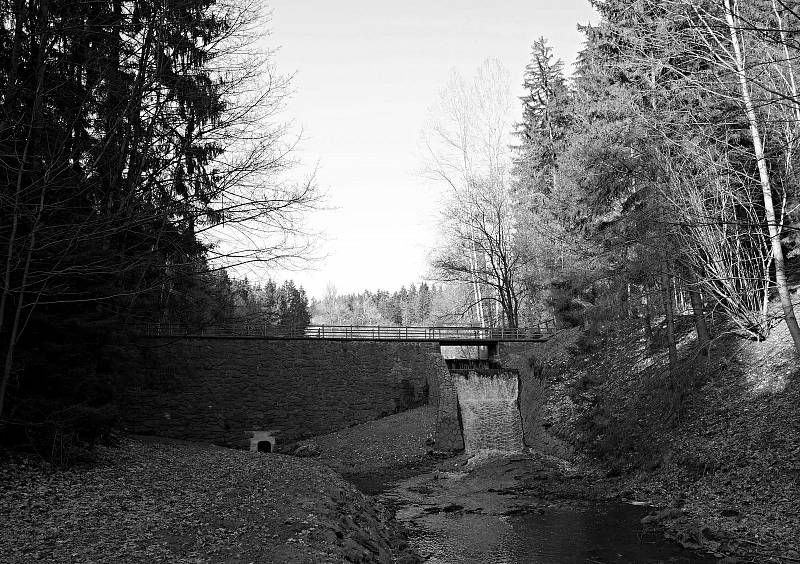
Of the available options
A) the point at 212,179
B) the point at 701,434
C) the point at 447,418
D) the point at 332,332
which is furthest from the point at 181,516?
the point at 332,332

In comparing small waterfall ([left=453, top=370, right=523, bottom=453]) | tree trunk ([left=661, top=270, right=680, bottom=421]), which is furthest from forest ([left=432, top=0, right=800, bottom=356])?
small waterfall ([left=453, top=370, right=523, bottom=453])

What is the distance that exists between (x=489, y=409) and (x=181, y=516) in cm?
1550

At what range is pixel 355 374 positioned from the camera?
23.9 m

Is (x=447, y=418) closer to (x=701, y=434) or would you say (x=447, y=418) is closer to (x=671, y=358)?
(x=671, y=358)

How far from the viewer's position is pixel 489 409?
21.8m

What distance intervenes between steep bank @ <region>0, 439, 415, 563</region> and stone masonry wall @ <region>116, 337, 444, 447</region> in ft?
35.5

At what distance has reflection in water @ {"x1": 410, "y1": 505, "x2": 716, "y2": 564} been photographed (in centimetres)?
923

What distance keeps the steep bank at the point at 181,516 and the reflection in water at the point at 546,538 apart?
87cm

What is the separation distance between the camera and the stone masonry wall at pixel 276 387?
73.3ft

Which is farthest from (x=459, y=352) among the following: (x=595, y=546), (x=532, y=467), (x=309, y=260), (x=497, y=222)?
(x=309, y=260)

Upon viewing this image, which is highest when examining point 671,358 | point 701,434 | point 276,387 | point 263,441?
point 671,358

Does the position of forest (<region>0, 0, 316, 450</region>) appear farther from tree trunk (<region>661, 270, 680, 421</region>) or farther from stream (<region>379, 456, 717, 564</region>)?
tree trunk (<region>661, 270, 680, 421</region>)

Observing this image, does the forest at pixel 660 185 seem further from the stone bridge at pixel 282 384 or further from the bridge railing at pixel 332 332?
the stone bridge at pixel 282 384

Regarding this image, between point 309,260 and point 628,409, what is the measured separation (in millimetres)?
12331
